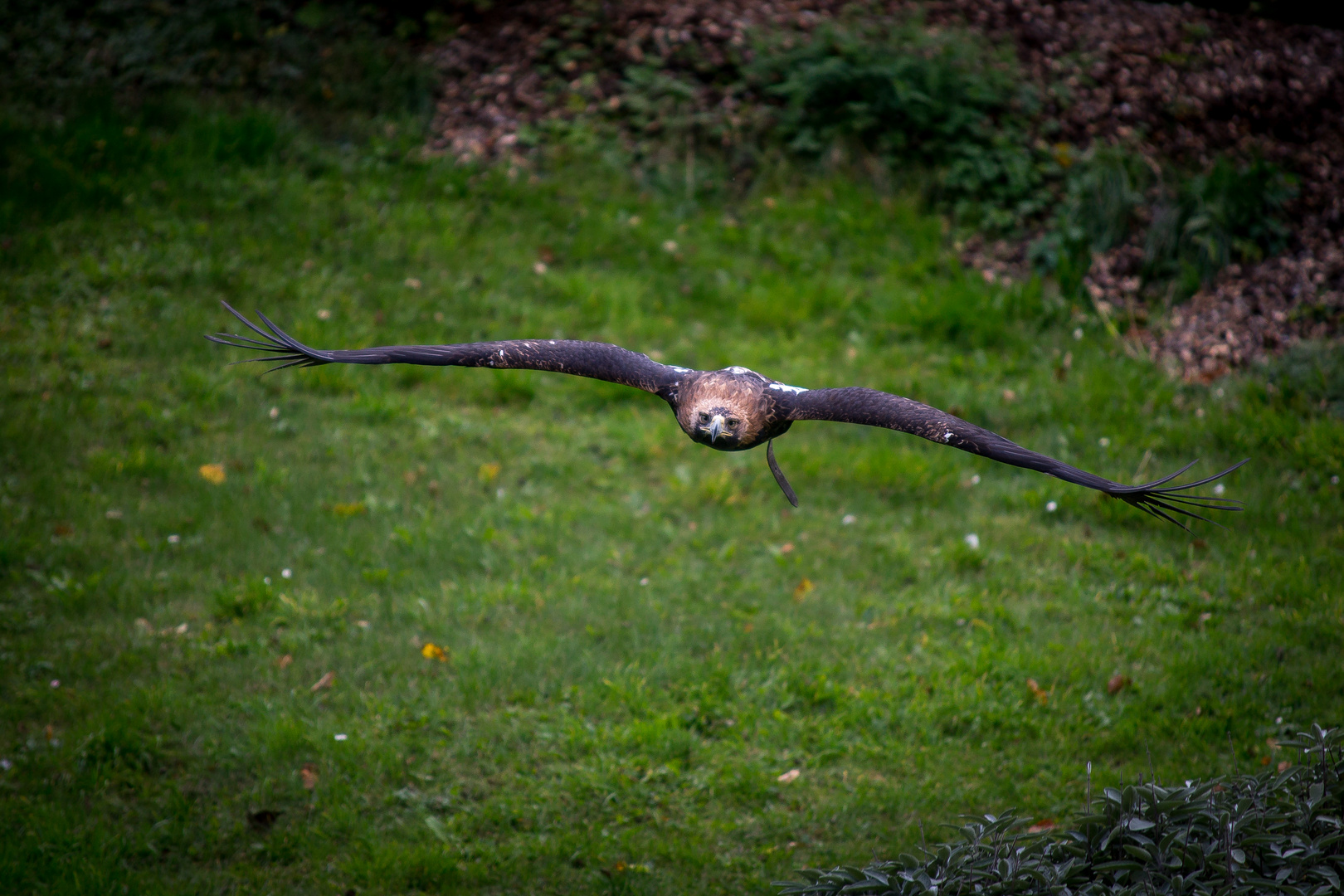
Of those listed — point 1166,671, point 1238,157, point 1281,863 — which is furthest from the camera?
point 1238,157

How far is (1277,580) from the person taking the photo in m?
5.68

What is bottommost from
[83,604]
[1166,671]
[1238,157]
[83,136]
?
[83,604]

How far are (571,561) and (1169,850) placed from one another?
3.77m

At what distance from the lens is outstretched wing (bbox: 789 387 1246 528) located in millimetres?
3264

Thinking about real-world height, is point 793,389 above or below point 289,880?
above

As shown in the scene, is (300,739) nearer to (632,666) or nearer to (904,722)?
(632,666)

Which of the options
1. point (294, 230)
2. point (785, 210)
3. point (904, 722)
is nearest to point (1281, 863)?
point (904, 722)

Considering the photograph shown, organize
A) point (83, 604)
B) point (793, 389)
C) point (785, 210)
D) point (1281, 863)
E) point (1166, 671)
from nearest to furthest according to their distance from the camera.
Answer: point (1281, 863) < point (793, 389) < point (1166, 671) < point (83, 604) < point (785, 210)

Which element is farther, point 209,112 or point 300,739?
point 209,112

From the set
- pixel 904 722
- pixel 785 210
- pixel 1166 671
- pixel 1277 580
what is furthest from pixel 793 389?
pixel 785 210

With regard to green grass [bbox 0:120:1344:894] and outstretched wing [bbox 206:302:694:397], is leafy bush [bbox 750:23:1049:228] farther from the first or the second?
outstretched wing [bbox 206:302:694:397]

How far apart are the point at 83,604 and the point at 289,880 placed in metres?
2.35

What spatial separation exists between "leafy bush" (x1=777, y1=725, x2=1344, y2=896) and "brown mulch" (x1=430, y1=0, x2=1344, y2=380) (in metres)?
4.47

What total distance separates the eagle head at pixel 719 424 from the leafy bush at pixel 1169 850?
1.64 m
